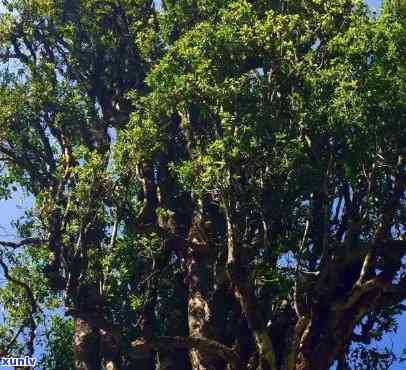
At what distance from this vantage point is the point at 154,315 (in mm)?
18125

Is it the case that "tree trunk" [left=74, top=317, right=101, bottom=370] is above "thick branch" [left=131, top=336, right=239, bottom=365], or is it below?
above

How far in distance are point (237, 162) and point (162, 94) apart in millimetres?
3406

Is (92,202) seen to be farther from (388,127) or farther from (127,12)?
(127,12)

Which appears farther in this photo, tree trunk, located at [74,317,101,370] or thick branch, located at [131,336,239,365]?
tree trunk, located at [74,317,101,370]

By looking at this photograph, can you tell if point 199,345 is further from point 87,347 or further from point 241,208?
point 87,347

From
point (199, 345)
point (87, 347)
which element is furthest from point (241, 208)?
point (87, 347)

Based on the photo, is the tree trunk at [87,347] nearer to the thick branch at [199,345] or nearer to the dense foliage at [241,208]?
the dense foliage at [241,208]

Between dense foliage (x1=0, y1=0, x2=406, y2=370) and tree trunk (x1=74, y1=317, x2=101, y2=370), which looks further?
tree trunk (x1=74, y1=317, x2=101, y2=370)

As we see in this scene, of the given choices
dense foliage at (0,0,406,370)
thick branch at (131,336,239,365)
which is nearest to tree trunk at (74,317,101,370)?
dense foliage at (0,0,406,370)

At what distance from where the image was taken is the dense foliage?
14.3 m

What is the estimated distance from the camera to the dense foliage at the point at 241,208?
14.3 meters

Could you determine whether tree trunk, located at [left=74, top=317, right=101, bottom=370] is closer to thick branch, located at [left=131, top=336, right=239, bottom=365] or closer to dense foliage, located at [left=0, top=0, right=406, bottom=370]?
dense foliage, located at [left=0, top=0, right=406, bottom=370]

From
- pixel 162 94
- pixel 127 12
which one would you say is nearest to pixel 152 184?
pixel 162 94

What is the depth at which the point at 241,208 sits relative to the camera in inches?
606
